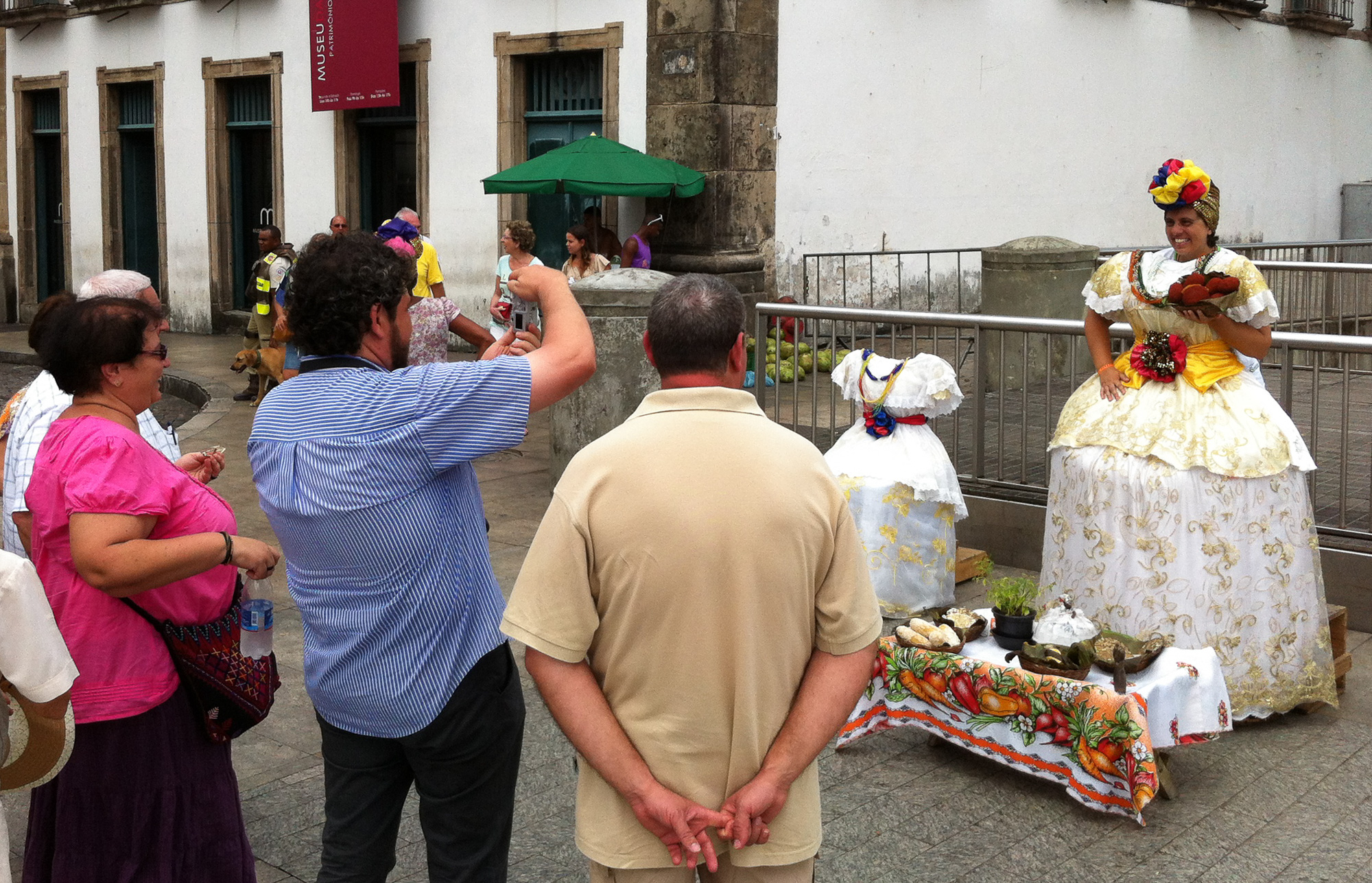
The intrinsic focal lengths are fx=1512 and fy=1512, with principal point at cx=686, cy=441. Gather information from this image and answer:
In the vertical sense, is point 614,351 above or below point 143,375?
below

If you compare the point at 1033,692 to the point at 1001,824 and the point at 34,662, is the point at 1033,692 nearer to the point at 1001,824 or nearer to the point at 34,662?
the point at 1001,824

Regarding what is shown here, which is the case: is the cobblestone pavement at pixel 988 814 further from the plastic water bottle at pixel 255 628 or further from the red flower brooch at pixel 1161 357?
the red flower brooch at pixel 1161 357

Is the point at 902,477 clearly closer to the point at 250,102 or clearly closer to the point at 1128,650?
the point at 1128,650

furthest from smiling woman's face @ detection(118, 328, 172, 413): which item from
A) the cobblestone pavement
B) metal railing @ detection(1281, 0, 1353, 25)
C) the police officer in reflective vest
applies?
metal railing @ detection(1281, 0, 1353, 25)

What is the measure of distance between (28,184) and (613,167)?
14.4 meters

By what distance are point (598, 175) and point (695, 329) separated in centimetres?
1092

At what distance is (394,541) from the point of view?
9.97ft

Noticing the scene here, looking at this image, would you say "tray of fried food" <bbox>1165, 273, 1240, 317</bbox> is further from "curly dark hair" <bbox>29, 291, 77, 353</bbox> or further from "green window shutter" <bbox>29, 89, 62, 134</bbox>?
"green window shutter" <bbox>29, 89, 62, 134</bbox>

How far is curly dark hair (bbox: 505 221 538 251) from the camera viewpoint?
1141 cm

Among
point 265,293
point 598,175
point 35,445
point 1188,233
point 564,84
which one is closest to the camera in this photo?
point 35,445

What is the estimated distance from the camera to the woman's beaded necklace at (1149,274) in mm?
5320

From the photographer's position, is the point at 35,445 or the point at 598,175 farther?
the point at 598,175

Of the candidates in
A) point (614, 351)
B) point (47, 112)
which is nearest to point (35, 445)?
point (614, 351)

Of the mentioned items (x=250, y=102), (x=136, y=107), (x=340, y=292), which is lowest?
(x=340, y=292)
